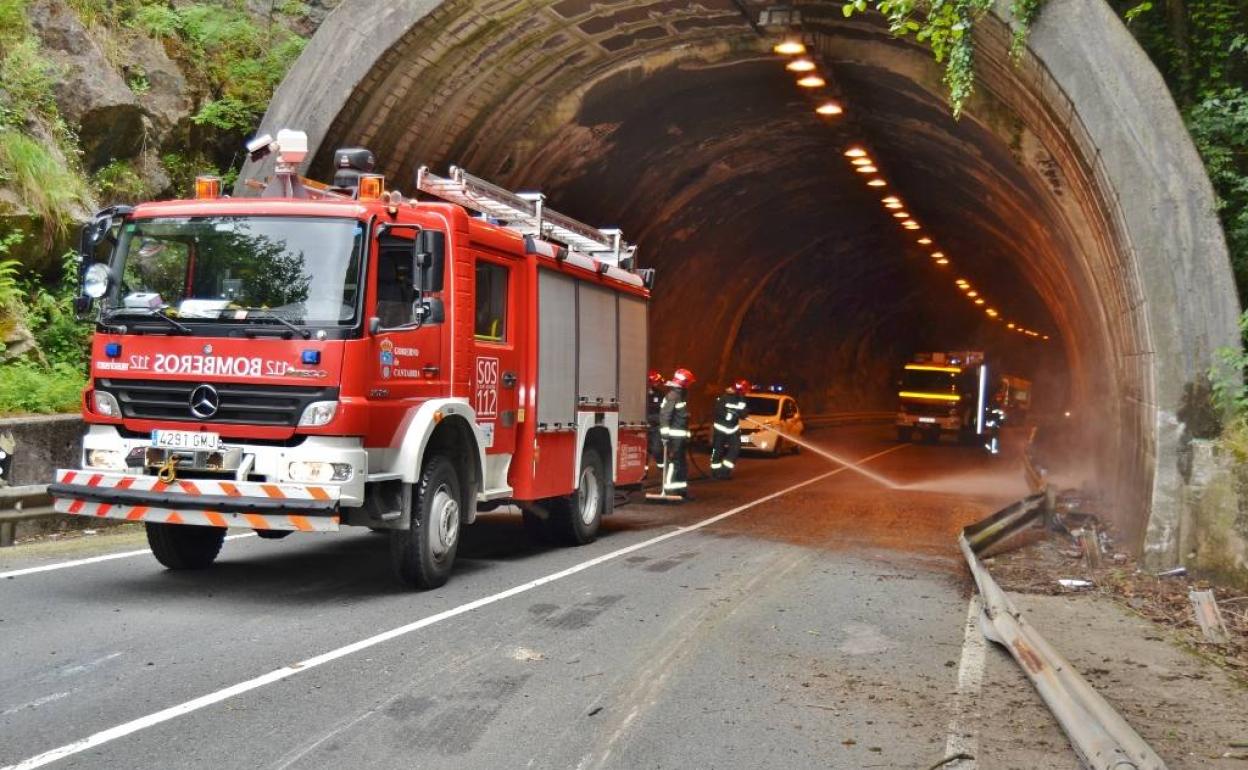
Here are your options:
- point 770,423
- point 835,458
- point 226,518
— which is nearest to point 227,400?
point 226,518

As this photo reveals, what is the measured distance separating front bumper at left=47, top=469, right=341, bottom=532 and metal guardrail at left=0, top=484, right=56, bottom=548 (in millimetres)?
2674

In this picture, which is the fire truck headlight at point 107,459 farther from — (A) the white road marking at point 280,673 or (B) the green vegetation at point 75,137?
(B) the green vegetation at point 75,137

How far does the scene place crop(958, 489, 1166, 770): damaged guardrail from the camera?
4.95m

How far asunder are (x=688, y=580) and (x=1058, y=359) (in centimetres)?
5776

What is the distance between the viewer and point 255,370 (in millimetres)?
8203

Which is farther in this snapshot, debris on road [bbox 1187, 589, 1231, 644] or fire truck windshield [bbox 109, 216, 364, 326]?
debris on road [bbox 1187, 589, 1231, 644]

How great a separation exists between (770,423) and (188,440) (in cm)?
2268

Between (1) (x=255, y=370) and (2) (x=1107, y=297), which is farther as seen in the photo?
(2) (x=1107, y=297)

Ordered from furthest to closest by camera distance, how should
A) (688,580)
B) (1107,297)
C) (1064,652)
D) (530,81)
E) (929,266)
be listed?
(929,266)
(530,81)
(1107,297)
(688,580)
(1064,652)

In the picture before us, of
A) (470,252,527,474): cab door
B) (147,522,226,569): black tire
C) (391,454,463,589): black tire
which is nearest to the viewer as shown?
(391,454,463,589): black tire

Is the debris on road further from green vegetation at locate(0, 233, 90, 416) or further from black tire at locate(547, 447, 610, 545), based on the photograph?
green vegetation at locate(0, 233, 90, 416)

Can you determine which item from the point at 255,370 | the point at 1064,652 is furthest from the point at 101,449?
the point at 1064,652

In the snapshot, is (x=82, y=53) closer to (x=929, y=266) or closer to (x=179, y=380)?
(x=179, y=380)

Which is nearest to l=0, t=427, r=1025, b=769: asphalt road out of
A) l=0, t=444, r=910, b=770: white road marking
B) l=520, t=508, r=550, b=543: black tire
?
l=0, t=444, r=910, b=770: white road marking
